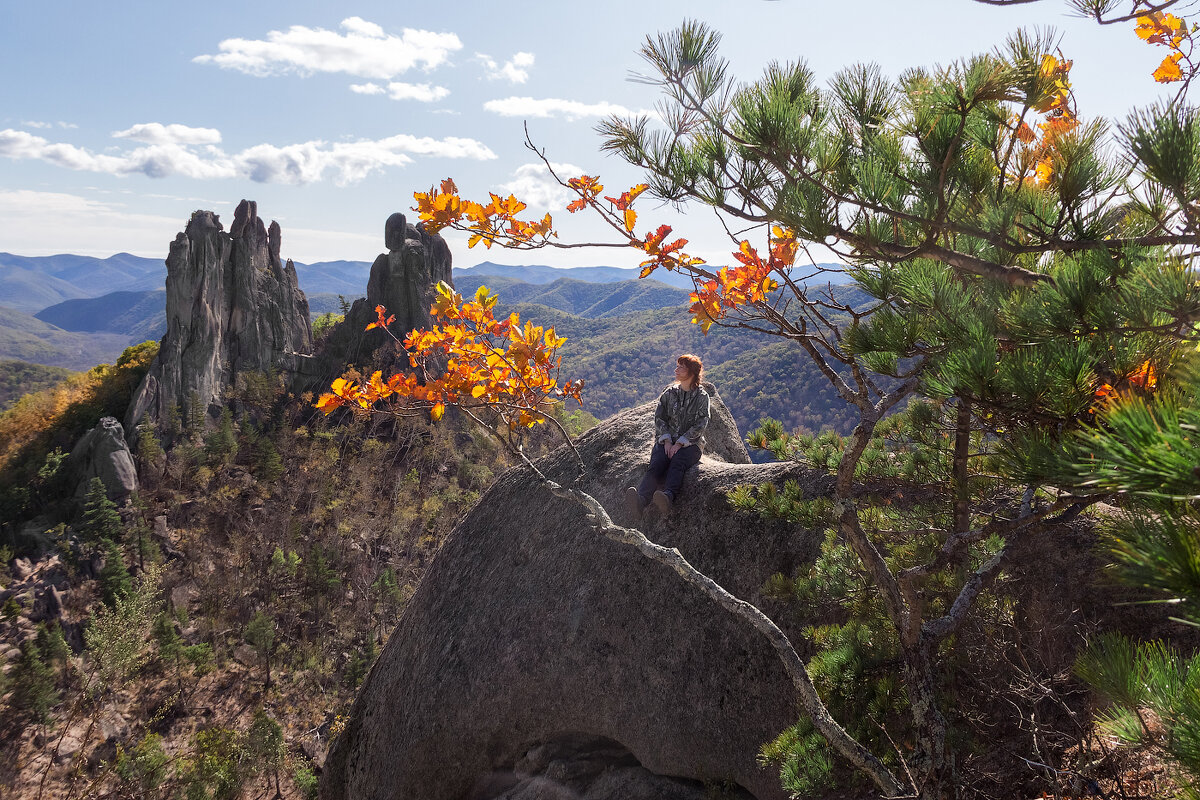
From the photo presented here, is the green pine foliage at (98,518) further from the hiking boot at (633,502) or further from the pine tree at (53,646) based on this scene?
the hiking boot at (633,502)

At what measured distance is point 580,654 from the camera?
5664mm

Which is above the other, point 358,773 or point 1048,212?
point 1048,212

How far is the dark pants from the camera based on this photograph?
589 cm

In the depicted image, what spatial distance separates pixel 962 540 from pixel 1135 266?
141 centimetres

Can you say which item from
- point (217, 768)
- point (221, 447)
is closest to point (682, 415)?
point (217, 768)

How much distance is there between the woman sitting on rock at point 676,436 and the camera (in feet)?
19.0

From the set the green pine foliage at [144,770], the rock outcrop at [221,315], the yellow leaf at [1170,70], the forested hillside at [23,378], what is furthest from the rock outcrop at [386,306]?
the forested hillside at [23,378]

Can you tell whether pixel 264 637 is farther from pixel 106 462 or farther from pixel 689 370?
pixel 689 370

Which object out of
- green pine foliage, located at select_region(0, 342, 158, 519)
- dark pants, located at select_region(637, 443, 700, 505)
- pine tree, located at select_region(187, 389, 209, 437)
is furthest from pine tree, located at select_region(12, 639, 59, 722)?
dark pants, located at select_region(637, 443, 700, 505)

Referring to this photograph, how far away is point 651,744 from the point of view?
512 cm

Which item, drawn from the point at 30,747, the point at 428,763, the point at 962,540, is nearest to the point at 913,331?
the point at 962,540

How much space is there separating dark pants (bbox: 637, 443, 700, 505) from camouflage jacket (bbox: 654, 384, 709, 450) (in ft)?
0.38

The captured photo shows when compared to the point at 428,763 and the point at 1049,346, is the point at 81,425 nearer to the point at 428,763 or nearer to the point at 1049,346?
the point at 428,763

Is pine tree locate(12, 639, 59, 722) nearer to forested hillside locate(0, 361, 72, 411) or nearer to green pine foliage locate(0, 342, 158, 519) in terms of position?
green pine foliage locate(0, 342, 158, 519)
